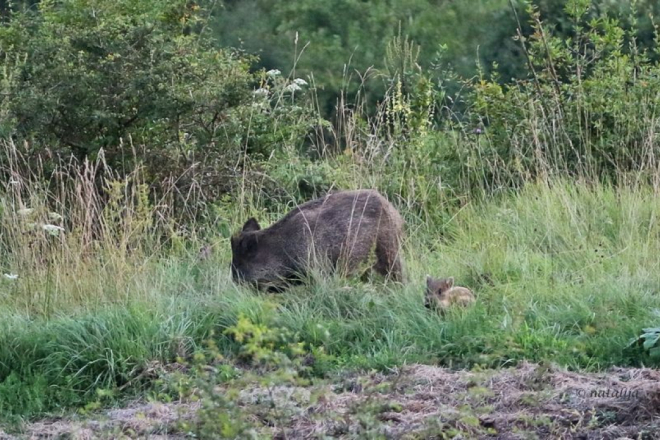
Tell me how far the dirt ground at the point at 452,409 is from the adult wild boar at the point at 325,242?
1380 mm

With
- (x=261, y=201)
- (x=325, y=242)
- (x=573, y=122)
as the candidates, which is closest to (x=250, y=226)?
(x=325, y=242)

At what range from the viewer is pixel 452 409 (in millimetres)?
5438

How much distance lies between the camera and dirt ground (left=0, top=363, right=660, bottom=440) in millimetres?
5133

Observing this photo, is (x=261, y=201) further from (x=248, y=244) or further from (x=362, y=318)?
(x=362, y=318)

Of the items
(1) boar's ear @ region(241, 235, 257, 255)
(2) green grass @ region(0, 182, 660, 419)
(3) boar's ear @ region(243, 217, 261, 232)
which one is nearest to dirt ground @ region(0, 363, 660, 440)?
(2) green grass @ region(0, 182, 660, 419)

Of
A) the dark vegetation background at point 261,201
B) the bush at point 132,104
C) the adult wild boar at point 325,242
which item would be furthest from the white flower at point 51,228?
the bush at point 132,104

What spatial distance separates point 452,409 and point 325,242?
2361mm

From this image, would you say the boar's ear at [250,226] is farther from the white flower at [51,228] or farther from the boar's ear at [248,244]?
the white flower at [51,228]

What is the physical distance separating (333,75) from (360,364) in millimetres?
16165

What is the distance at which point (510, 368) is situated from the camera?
607cm

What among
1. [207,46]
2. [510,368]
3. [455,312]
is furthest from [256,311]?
[207,46]

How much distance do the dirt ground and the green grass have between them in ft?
0.88

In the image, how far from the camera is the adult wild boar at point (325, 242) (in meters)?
7.57

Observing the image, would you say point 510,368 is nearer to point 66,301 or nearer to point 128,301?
point 128,301
